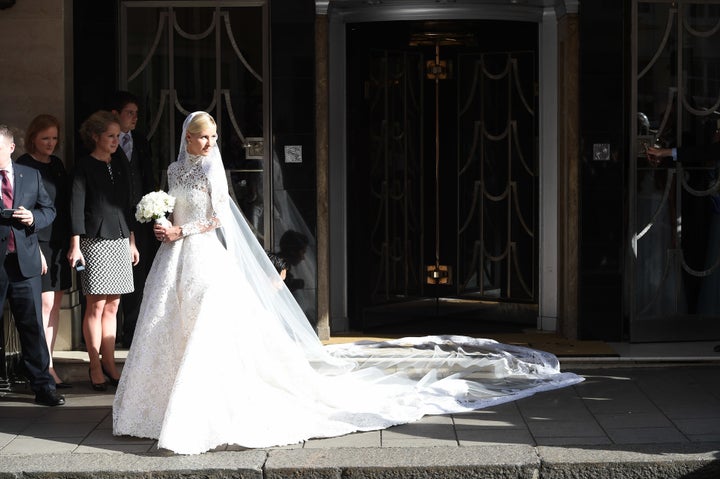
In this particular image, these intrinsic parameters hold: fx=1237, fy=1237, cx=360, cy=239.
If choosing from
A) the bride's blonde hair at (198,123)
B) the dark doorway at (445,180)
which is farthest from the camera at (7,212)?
the dark doorway at (445,180)

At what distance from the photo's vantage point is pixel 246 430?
23.4ft

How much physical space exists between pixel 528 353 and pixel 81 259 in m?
3.38

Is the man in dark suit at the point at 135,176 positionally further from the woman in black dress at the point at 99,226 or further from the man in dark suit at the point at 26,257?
the man in dark suit at the point at 26,257

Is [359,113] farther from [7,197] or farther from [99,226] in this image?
[7,197]

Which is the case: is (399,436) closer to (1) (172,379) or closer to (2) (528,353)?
(1) (172,379)

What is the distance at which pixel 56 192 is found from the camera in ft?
28.8

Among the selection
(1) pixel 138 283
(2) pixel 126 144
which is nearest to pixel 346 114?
(2) pixel 126 144

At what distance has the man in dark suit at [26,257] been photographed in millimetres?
8133

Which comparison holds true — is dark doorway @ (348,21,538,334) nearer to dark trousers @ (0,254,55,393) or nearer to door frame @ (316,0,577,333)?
door frame @ (316,0,577,333)

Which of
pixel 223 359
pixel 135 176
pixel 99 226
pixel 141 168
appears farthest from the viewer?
pixel 141 168

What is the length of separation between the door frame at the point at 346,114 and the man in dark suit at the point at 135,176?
1.52 meters

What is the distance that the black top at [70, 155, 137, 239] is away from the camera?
8555mm

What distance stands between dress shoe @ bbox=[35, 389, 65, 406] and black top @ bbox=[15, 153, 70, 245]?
111cm

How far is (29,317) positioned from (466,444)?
3142 mm
